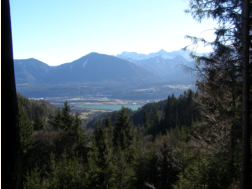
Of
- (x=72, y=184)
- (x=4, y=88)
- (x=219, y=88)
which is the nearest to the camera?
(x=4, y=88)

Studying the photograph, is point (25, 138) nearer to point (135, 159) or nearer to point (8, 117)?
point (135, 159)

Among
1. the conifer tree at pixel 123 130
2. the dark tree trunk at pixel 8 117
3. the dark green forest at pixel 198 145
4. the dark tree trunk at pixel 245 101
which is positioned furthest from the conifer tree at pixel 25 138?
the dark tree trunk at pixel 245 101

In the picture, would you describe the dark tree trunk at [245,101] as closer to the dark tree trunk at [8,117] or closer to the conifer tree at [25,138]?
the dark tree trunk at [8,117]

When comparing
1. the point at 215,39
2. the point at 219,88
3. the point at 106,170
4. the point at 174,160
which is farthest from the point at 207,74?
the point at 106,170

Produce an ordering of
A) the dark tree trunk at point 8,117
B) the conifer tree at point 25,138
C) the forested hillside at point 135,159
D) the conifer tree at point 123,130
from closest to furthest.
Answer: the dark tree trunk at point 8,117
the forested hillside at point 135,159
the conifer tree at point 25,138
the conifer tree at point 123,130

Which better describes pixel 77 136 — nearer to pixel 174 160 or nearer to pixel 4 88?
pixel 174 160

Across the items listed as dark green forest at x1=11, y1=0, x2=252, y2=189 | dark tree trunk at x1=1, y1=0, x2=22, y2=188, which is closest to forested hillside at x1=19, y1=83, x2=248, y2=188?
dark green forest at x1=11, y1=0, x2=252, y2=189

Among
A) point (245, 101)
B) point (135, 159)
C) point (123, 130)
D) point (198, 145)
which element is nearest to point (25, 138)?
point (123, 130)

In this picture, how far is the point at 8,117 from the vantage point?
265 cm

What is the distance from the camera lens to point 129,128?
24.6 metres

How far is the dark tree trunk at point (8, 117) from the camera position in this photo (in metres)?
2.61

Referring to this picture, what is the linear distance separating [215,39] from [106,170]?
10.7 m

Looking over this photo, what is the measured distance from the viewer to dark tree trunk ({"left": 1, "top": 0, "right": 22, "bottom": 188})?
8.55 feet

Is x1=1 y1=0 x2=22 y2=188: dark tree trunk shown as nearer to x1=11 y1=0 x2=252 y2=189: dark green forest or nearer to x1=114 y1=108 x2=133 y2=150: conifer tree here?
x1=11 y1=0 x2=252 y2=189: dark green forest
